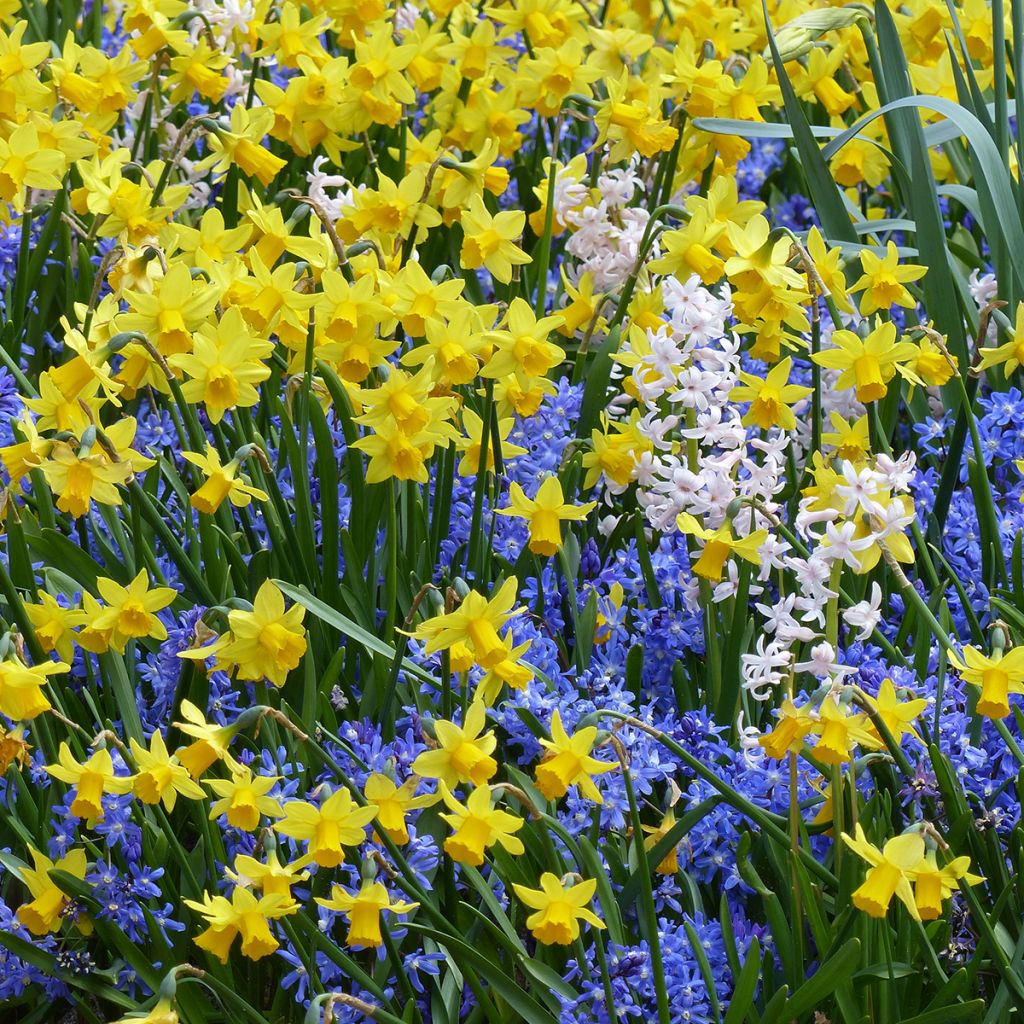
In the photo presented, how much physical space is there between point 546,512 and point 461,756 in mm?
537

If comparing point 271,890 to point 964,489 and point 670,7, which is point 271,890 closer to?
point 964,489

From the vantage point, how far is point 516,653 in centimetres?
178

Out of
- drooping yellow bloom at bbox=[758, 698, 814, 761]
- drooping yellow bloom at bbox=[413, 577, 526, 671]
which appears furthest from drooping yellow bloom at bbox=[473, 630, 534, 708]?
drooping yellow bloom at bbox=[758, 698, 814, 761]

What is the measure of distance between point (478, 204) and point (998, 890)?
1.40 meters

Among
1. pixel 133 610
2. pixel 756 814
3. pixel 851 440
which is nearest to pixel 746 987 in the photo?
pixel 756 814

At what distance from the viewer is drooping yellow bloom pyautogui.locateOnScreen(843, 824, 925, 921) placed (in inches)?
60.4

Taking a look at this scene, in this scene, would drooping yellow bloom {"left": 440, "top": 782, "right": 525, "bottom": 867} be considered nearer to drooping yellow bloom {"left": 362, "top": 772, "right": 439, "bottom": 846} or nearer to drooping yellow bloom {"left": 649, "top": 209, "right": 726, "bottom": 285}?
drooping yellow bloom {"left": 362, "top": 772, "right": 439, "bottom": 846}

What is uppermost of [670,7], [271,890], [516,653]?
[670,7]

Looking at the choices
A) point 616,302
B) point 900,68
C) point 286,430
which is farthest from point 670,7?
point 286,430

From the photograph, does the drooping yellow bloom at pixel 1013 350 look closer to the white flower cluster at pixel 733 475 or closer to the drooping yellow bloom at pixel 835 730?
the white flower cluster at pixel 733 475

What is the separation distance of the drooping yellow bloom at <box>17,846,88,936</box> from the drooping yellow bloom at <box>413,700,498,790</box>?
549mm

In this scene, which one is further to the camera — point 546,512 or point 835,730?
point 546,512

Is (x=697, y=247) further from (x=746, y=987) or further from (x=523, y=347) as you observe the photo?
(x=746, y=987)

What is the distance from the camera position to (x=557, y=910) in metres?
1.67
